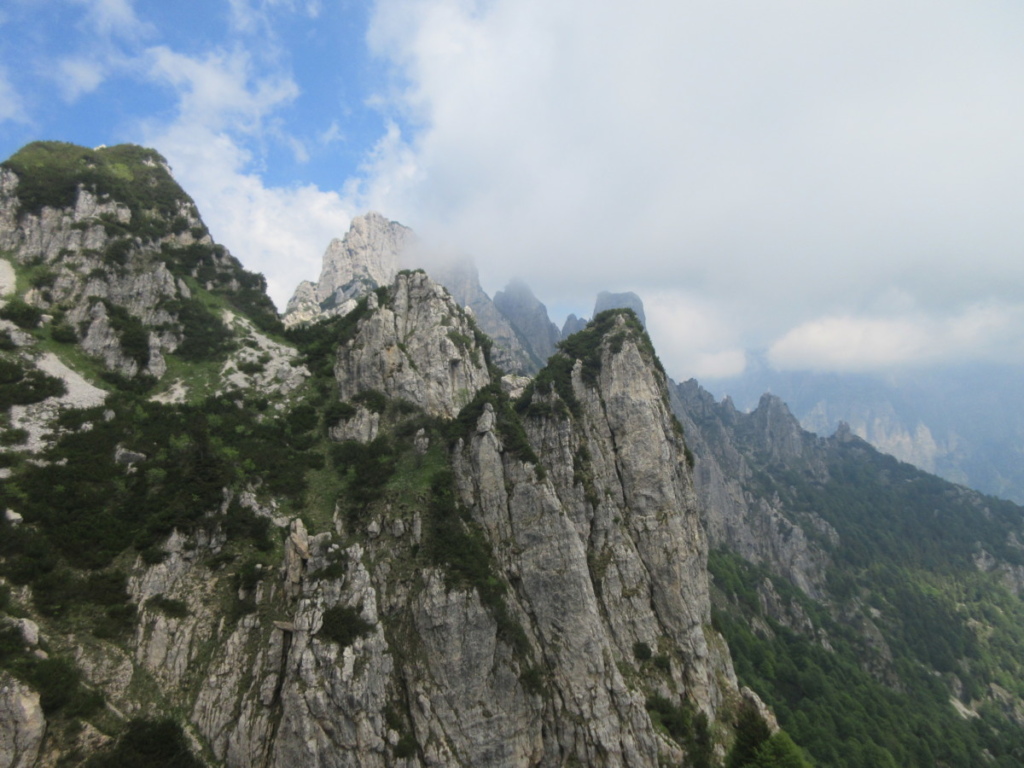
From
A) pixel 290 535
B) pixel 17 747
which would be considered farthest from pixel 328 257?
pixel 17 747

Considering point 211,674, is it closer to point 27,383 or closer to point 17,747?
point 17,747

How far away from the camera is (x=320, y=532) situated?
132 feet

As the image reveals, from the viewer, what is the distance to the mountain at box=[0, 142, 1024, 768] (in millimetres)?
30969

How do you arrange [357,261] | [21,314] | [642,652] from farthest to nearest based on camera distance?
[357,261], [21,314], [642,652]

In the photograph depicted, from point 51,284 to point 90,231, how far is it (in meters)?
8.75

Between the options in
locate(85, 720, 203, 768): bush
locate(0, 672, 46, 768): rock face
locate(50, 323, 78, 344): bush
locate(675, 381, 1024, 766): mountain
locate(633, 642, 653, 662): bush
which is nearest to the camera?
locate(0, 672, 46, 768): rock face

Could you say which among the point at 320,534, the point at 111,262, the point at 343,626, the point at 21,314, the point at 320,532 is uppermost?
the point at 111,262

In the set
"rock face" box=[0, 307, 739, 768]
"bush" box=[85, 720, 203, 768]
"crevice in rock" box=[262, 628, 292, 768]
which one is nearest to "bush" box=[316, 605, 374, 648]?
"rock face" box=[0, 307, 739, 768]

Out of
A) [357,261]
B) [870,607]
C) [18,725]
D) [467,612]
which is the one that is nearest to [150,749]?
[18,725]

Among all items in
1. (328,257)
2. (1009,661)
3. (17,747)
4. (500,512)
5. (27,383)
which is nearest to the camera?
(17,747)

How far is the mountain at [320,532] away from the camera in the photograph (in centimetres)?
3097

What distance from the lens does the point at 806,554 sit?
5650 inches

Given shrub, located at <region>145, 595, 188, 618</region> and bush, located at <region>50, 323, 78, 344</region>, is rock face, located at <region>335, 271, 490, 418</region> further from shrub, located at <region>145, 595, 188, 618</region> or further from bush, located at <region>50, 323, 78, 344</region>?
bush, located at <region>50, 323, 78, 344</region>

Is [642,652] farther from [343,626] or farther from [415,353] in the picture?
[415,353]
